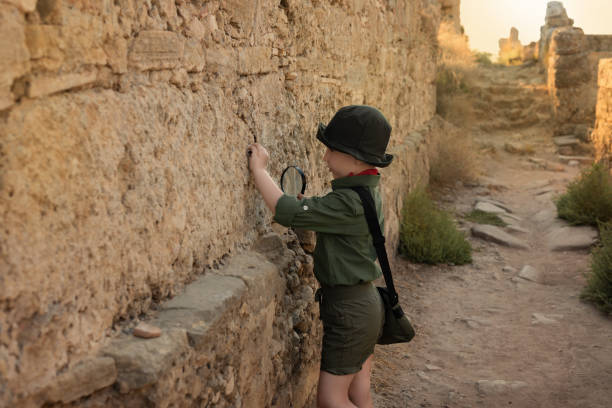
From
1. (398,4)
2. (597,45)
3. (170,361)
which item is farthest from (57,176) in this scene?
(597,45)

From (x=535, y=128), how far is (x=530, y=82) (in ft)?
7.53

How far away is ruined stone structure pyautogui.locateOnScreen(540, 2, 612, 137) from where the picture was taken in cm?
1234

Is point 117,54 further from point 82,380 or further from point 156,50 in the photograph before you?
point 82,380

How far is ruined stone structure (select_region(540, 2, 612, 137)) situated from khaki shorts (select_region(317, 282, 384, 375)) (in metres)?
11.6

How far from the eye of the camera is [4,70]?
99cm

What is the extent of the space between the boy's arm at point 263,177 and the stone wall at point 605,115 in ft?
21.6

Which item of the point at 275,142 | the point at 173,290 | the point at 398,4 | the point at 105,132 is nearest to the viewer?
the point at 105,132

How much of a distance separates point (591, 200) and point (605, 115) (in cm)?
186

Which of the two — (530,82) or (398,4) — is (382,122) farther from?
(530,82)

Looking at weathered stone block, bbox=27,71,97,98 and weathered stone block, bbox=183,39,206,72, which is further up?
weathered stone block, bbox=183,39,206,72

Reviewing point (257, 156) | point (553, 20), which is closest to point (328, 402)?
point (257, 156)

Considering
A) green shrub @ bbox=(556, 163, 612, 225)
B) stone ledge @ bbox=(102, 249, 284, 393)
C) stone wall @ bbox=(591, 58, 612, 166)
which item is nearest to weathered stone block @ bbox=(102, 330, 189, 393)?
stone ledge @ bbox=(102, 249, 284, 393)

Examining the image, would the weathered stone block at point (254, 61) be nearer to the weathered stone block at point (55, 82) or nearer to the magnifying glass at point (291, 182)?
the magnifying glass at point (291, 182)

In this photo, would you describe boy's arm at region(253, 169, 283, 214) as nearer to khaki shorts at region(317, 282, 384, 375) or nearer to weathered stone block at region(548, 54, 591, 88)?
khaki shorts at region(317, 282, 384, 375)
